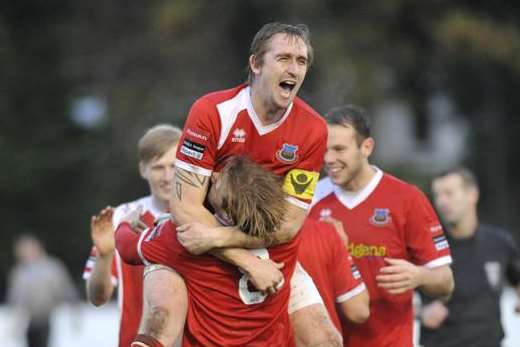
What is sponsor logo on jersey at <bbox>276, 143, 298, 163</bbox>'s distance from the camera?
20.2 feet

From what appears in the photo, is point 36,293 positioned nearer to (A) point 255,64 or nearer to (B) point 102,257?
(B) point 102,257

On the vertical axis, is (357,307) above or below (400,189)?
below

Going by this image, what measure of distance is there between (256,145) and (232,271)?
673mm

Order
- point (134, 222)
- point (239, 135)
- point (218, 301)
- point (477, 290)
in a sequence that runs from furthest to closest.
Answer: point (477, 290) < point (134, 222) < point (239, 135) < point (218, 301)

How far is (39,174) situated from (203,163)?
70.0 feet

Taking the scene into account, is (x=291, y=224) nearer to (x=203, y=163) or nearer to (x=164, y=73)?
(x=203, y=163)

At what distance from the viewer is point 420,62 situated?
27047 mm

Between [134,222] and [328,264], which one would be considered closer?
[134,222]

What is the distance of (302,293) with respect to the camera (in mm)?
6371

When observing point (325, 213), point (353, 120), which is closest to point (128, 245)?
point (325, 213)

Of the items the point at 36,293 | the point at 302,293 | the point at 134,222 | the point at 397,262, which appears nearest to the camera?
the point at 302,293

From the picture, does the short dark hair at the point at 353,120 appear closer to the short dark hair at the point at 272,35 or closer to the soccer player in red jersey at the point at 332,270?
the soccer player in red jersey at the point at 332,270

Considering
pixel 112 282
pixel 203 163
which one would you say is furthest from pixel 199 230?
pixel 112 282

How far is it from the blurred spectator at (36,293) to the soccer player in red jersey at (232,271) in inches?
363
